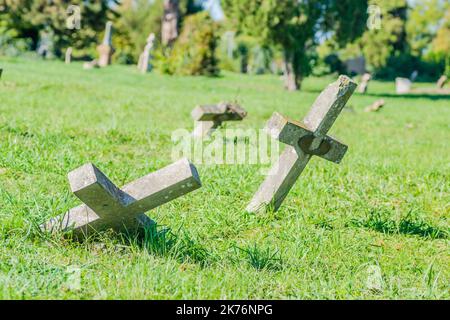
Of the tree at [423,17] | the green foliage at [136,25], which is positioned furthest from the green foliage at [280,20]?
the tree at [423,17]

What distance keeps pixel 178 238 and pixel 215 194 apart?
154cm

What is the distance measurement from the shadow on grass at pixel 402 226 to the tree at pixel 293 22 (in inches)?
683

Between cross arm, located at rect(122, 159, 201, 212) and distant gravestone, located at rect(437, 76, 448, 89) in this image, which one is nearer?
cross arm, located at rect(122, 159, 201, 212)

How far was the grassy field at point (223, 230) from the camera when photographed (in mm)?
2936

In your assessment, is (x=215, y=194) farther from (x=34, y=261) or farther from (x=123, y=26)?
(x=123, y=26)

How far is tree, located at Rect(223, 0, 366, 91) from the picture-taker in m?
21.2

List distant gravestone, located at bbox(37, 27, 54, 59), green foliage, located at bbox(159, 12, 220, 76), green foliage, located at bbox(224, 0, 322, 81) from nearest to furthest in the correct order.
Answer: green foliage, located at bbox(224, 0, 322, 81) < green foliage, located at bbox(159, 12, 220, 76) < distant gravestone, located at bbox(37, 27, 54, 59)

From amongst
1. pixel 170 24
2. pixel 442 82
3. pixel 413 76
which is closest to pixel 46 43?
pixel 170 24

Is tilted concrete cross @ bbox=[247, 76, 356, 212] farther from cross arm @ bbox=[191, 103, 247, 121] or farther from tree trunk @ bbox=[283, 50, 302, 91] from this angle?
tree trunk @ bbox=[283, 50, 302, 91]

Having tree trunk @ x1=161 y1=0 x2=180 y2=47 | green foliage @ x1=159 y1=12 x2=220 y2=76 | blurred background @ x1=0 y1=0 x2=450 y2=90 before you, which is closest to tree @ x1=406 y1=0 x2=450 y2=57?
blurred background @ x1=0 y1=0 x2=450 y2=90

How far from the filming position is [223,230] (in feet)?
13.5

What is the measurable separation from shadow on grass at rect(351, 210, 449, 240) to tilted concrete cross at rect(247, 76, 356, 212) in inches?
20.9

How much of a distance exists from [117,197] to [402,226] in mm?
2323
